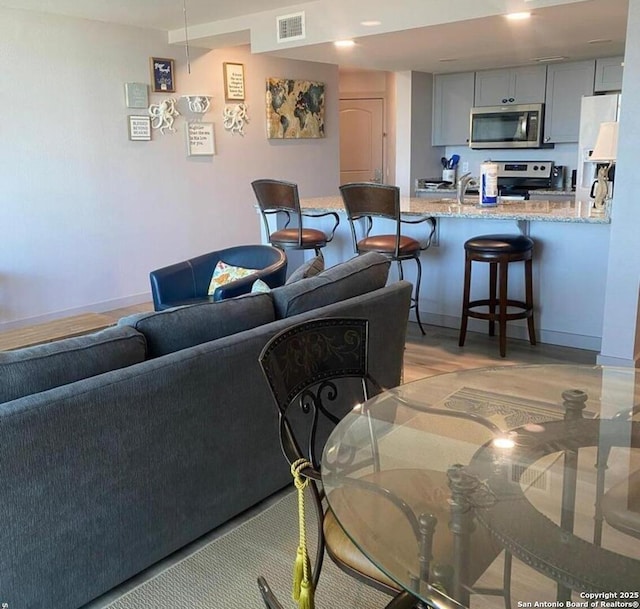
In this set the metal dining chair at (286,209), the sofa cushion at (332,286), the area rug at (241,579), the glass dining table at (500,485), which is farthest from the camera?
the metal dining chair at (286,209)

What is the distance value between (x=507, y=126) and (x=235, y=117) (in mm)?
2836

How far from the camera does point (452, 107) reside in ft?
23.5

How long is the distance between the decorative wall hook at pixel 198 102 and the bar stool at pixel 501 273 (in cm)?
308

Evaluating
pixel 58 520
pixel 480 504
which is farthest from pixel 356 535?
pixel 58 520

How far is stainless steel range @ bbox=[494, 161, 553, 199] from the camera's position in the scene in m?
6.84

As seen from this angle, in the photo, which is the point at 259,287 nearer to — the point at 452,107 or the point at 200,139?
the point at 200,139

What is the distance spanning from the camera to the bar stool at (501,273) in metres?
3.91

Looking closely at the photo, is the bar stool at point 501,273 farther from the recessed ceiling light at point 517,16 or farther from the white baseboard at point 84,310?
the white baseboard at point 84,310

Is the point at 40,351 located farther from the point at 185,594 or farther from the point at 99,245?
the point at 99,245

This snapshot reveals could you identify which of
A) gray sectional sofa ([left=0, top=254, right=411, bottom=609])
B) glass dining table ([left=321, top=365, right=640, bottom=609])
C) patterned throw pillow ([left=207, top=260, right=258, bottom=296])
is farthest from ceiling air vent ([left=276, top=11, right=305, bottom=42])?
glass dining table ([left=321, top=365, right=640, bottom=609])

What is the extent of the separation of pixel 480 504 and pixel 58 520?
1099mm

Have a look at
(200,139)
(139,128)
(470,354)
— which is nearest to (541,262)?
(470,354)

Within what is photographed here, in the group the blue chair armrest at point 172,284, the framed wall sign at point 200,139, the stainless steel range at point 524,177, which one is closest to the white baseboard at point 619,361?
the blue chair armrest at point 172,284

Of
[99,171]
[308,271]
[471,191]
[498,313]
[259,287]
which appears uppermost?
[99,171]
